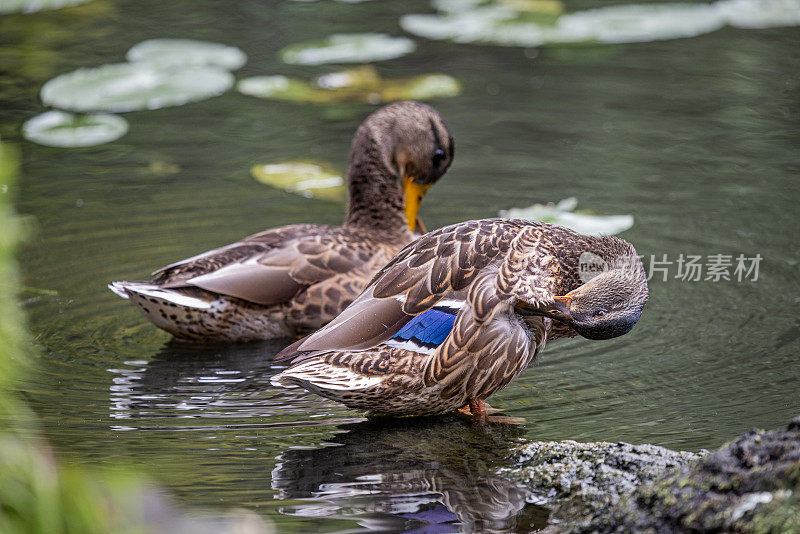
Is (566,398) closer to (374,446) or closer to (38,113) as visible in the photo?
(374,446)

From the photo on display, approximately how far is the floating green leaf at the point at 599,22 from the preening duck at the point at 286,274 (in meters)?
4.20

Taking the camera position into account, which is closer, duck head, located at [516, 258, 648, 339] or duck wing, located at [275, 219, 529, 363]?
duck head, located at [516, 258, 648, 339]

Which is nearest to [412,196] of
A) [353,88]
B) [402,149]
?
[402,149]

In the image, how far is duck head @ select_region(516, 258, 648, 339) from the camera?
13.6ft

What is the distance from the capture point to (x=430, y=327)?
452cm

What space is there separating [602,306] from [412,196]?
301 cm

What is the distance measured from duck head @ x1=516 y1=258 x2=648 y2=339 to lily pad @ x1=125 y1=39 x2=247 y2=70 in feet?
19.6

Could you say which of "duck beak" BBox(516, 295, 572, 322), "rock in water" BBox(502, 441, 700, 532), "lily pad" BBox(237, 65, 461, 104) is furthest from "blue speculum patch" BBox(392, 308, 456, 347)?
"lily pad" BBox(237, 65, 461, 104)

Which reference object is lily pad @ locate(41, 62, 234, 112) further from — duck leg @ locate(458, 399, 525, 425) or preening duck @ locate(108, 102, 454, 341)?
duck leg @ locate(458, 399, 525, 425)

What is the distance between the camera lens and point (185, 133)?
9.23 m

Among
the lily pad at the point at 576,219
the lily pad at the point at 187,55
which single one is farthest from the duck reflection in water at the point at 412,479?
the lily pad at the point at 187,55

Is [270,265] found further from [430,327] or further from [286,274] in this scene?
[430,327]

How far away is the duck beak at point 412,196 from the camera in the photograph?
6.99 metres

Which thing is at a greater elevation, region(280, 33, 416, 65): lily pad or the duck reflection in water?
region(280, 33, 416, 65): lily pad
